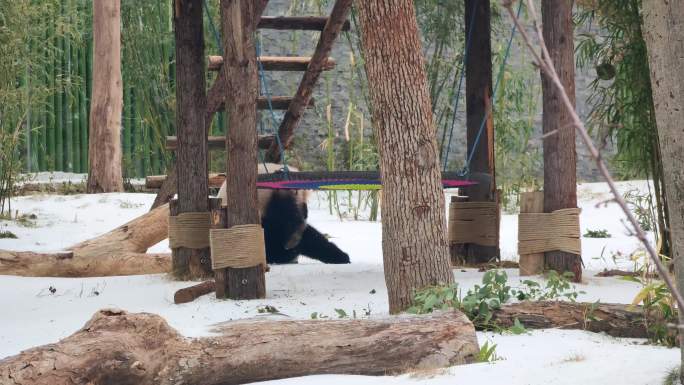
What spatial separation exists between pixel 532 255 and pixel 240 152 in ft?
5.43

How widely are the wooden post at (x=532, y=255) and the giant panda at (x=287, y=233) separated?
2.12 meters

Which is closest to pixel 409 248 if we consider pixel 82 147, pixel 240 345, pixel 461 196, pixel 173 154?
pixel 240 345

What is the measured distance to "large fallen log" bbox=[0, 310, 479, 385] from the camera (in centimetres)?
278

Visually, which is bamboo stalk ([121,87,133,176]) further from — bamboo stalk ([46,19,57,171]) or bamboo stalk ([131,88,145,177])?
bamboo stalk ([46,19,57,171])

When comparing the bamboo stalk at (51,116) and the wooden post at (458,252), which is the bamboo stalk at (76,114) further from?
the wooden post at (458,252)

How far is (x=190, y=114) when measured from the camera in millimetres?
5746

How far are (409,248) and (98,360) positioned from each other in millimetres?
1491

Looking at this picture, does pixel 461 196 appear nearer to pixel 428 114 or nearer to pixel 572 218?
pixel 572 218

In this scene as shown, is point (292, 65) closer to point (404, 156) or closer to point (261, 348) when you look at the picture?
point (404, 156)

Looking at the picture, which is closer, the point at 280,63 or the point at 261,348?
the point at 261,348

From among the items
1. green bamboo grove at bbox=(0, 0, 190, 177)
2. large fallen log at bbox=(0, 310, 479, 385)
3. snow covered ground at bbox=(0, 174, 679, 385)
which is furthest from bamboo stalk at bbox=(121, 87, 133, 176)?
large fallen log at bbox=(0, 310, 479, 385)

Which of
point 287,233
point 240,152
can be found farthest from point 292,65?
point 240,152

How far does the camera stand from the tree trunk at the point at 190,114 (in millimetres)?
5699


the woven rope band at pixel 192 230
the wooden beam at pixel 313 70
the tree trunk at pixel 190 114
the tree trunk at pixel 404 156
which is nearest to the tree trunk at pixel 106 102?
the wooden beam at pixel 313 70
